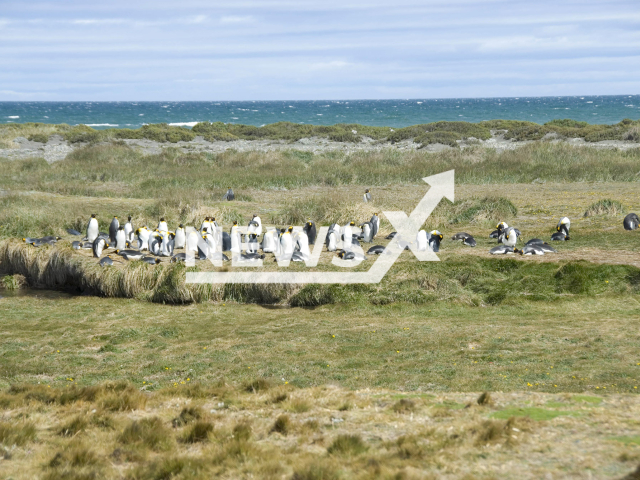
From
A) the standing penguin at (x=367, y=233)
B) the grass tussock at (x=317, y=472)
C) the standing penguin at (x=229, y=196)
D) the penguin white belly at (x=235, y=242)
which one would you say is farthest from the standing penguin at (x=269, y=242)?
the grass tussock at (x=317, y=472)

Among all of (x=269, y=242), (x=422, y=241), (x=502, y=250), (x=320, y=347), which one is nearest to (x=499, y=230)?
(x=502, y=250)

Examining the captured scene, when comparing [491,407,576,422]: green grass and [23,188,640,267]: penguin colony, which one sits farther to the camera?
[23,188,640,267]: penguin colony

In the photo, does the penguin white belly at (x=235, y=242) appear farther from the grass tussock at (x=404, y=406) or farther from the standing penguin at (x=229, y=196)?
the grass tussock at (x=404, y=406)

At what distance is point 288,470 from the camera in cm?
612

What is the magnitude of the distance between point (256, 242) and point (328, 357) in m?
7.80

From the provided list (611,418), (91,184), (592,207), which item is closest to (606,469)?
(611,418)

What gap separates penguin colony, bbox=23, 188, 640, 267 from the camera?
1700 centimetres

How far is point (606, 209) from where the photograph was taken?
22312 millimetres

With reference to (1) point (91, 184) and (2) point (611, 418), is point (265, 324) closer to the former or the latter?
(2) point (611, 418)

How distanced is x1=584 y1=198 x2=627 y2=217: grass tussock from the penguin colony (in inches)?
87.4

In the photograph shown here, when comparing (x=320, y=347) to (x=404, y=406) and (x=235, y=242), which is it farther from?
(x=235, y=242)

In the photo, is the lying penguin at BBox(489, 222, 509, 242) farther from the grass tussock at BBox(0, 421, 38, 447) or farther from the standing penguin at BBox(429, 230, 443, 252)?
the grass tussock at BBox(0, 421, 38, 447)

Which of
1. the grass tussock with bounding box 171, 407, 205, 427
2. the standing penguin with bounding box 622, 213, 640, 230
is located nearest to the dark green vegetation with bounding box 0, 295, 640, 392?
the grass tussock with bounding box 171, 407, 205, 427

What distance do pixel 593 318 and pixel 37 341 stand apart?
11020 millimetres
